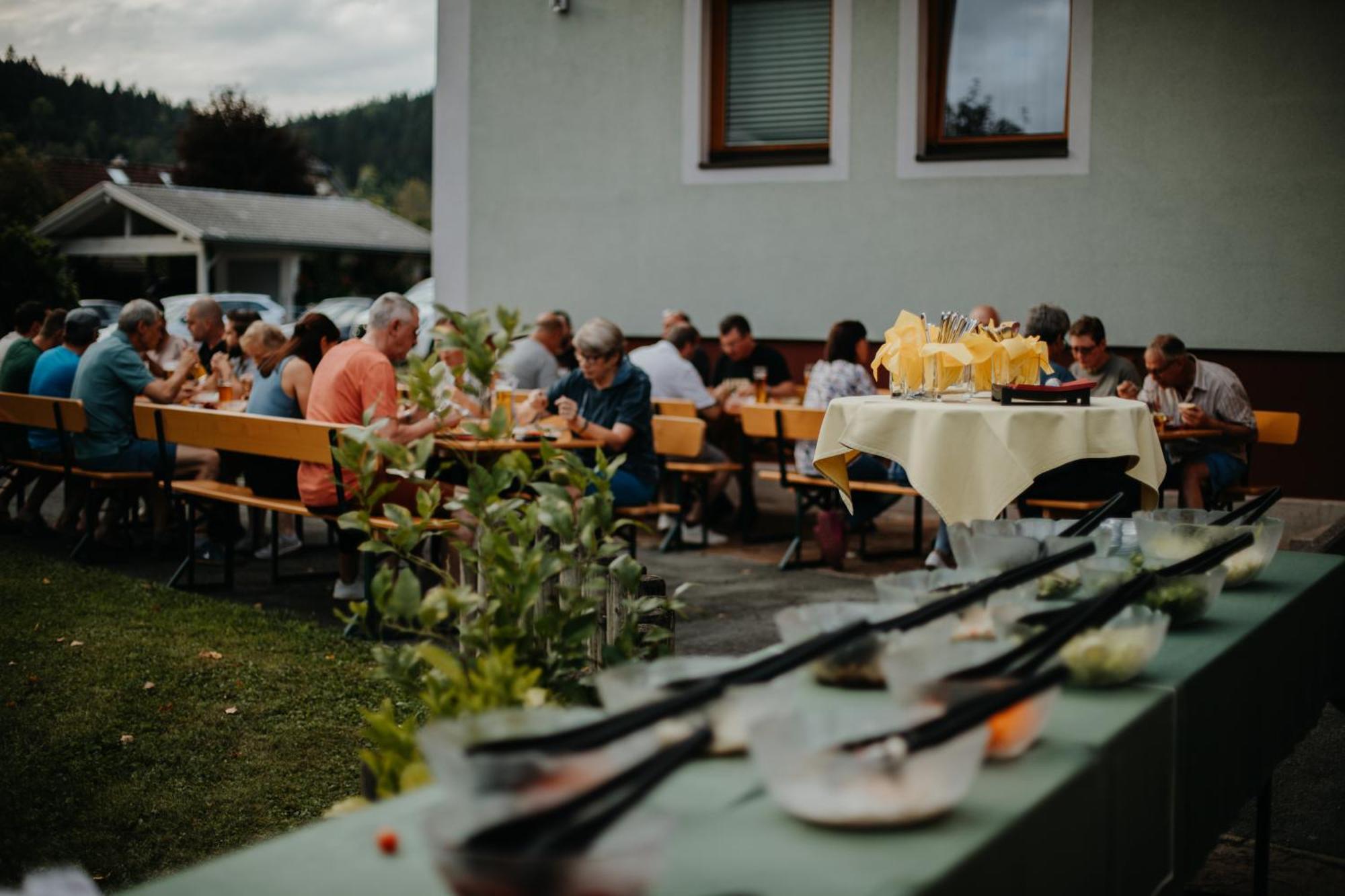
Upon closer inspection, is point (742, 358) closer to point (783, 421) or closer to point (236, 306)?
point (783, 421)

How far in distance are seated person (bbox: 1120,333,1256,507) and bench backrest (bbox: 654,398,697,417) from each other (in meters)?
3.05

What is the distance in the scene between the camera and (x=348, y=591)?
7738 mm

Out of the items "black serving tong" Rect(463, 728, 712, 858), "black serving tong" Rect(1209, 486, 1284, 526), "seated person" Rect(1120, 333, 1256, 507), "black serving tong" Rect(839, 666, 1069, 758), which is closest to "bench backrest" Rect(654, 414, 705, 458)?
"seated person" Rect(1120, 333, 1256, 507)

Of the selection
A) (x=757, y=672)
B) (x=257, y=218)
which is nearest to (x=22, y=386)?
(x=757, y=672)

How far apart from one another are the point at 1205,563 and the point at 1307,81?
27.6 feet

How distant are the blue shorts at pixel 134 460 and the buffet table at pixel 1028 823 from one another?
7509 mm

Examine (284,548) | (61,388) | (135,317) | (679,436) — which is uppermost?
(135,317)

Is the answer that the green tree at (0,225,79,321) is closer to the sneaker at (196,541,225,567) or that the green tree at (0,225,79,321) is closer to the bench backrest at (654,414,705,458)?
the sneaker at (196,541,225,567)

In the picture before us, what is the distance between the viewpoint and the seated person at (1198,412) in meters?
8.52

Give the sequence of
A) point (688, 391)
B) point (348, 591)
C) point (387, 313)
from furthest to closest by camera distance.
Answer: point (688, 391), point (348, 591), point (387, 313)

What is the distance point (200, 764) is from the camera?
16.5 feet

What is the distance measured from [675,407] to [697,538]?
0.93m

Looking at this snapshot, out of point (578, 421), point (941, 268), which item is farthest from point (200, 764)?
point (941, 268)

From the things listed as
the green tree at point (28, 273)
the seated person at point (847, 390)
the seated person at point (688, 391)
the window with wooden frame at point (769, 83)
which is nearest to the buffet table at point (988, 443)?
the seated person at point (847, 390)
